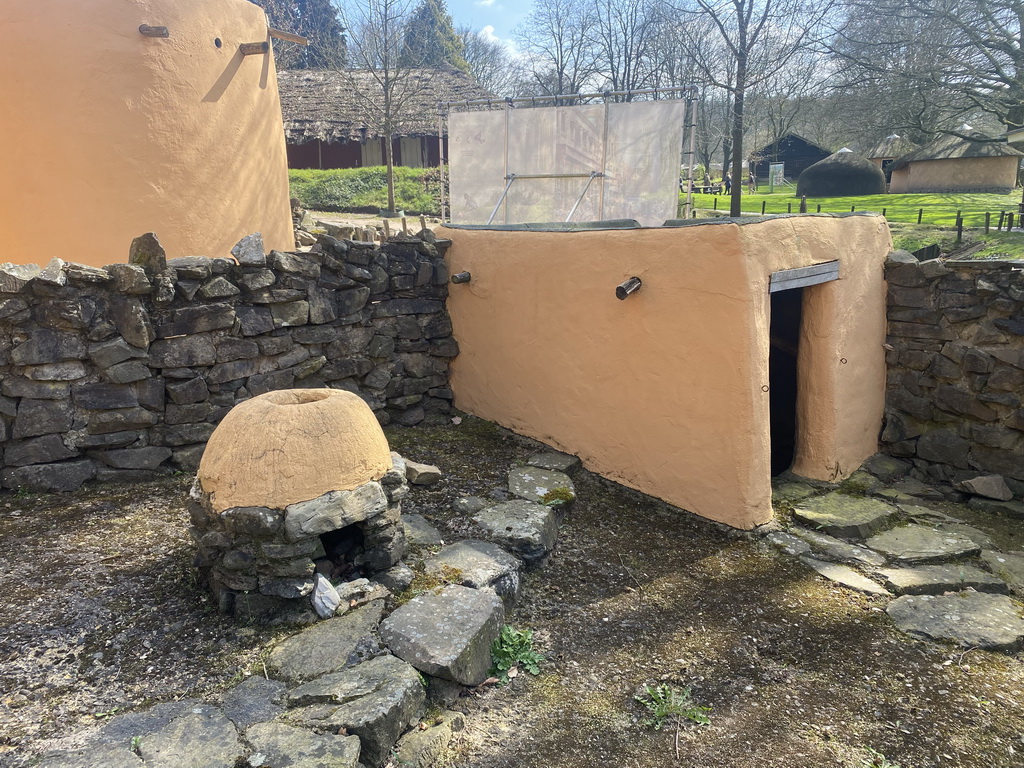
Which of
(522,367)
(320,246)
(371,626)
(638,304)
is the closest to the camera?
(371,626)

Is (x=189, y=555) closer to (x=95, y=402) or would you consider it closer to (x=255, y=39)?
(x=95, y=402)

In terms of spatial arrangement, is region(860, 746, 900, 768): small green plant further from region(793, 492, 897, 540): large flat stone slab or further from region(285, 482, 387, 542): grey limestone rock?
region(285, 482, 387, 542): grey limestone rock

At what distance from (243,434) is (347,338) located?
2.81 meters

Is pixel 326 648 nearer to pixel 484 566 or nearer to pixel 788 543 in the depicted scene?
pixel 484 566

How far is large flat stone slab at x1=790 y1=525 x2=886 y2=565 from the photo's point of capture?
4.72m

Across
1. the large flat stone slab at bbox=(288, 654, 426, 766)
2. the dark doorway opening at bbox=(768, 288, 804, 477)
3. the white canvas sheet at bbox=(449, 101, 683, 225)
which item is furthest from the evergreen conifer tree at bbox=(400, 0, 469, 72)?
the large flat stone slab at bbox=(288, 654, 426, 766)

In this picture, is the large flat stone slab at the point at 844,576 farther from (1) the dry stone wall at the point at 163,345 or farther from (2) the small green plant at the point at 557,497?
(1) the dry stone wall at the point at 163,345

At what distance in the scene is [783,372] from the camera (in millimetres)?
7164

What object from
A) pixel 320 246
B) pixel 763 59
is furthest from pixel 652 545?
pixel 763 59

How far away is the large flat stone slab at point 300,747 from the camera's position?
2615 millimetres

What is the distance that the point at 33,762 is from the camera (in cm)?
257

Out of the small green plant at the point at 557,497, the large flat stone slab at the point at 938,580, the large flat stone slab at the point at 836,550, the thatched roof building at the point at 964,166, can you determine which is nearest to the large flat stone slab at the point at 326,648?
the small green plant at the point at 557,497

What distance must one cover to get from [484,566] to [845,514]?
3.01 meters

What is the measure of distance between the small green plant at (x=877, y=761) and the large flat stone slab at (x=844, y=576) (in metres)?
1.47
